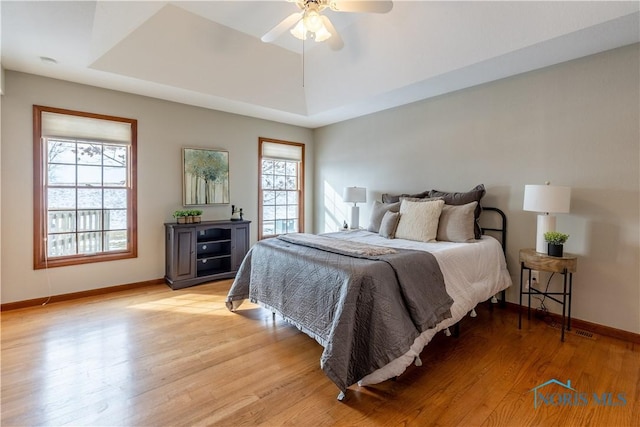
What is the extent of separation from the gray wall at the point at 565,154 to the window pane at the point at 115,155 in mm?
3730

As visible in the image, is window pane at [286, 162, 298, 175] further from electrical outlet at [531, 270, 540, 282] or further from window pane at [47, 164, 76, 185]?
electrical outlet at [531, 270, 540, 282]

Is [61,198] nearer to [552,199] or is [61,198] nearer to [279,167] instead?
[279,167]

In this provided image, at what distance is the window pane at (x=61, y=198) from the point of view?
3.35m

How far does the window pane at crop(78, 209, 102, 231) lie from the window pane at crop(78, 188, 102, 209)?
0.07 m

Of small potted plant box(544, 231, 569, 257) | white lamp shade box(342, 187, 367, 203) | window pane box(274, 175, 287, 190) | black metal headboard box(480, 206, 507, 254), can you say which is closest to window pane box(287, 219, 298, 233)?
window pane box(274, 175, 287, 190)

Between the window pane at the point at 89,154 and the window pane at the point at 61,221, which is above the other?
the window pane at the point at 89,154

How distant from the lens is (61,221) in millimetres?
3430

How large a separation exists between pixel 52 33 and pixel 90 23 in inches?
13.3

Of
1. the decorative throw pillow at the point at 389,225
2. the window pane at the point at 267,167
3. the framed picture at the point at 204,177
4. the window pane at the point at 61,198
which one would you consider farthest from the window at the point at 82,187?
the decorative throw pillow at the point at 389,225

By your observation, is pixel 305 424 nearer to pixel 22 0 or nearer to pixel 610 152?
pixel 610 152

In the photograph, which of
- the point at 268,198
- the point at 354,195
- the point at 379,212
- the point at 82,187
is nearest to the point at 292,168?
the point at 268,198

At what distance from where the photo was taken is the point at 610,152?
2592mm

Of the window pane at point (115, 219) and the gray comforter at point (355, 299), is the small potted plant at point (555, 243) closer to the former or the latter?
the gray comforter at point (355, 299)

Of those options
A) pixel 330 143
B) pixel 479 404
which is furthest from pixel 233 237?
pixel 479 404
